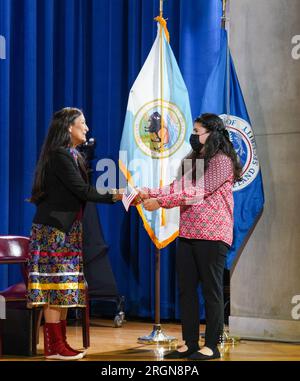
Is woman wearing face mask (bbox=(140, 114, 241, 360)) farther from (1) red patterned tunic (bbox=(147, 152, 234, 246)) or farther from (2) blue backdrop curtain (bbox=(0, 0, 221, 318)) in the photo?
(2) blue backdrop curtain (bbox=(0, 0, 221, 318))

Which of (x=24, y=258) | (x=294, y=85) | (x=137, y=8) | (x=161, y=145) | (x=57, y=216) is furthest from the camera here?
(x=137, y=8)

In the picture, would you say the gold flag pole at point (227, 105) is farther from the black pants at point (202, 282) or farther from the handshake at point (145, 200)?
the handshake at point (145, 200)

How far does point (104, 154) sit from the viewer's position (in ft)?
20.4

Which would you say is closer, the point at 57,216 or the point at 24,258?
the point at 57,216

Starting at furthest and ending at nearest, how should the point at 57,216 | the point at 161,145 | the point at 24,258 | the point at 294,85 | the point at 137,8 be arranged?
the point at 137,8
the point at 161,145
the point at 294,85
the point at 24,258
the point at 57,216

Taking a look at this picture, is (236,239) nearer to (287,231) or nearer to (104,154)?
(287,231)

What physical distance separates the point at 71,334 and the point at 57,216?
157 centimetres

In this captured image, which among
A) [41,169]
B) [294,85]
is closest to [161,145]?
[294,85]

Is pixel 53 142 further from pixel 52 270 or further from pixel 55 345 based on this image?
pixel 55 345

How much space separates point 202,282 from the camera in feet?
13.4

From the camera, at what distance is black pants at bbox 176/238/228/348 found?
4039 millimetres

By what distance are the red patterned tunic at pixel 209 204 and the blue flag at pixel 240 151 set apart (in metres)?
0.79

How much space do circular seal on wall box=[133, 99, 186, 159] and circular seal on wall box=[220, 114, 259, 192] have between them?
403 mm

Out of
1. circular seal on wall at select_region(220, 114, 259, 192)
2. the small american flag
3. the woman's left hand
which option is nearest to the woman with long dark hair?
the small american flag
